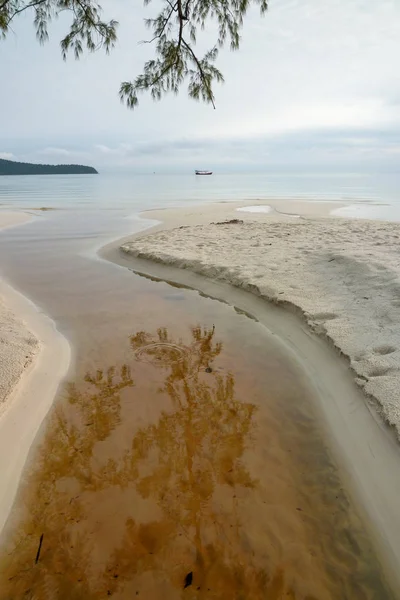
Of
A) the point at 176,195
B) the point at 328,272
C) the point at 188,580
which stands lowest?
the point at 176,195

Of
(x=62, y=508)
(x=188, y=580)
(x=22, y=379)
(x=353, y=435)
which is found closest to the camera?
(x=188, y=580)

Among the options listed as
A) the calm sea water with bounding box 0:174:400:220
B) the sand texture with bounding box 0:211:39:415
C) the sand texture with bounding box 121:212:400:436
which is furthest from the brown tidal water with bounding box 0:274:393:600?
the calm sea water with bounding box 0:174:400:220

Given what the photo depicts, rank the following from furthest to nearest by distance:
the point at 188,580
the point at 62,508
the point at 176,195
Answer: the point at 176,195 → the point at 62,508 → the point at 188,580

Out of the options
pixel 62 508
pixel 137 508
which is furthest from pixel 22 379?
pixel 137 508

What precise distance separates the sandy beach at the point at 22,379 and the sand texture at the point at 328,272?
252 cm

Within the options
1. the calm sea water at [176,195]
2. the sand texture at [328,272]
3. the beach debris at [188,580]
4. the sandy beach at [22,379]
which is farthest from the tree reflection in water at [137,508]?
the calm sea water at [176,195]

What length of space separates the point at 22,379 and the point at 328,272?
448 centimetres

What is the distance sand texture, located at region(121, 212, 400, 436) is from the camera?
342cm

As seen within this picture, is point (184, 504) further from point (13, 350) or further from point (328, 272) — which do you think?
point (328, 272)

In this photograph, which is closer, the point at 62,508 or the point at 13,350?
the point at 62,508

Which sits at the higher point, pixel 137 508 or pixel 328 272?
pixel 328 272

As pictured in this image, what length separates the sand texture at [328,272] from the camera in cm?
342

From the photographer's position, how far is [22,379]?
3.37 metres

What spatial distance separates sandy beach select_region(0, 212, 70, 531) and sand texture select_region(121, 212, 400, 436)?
252 centimetres
